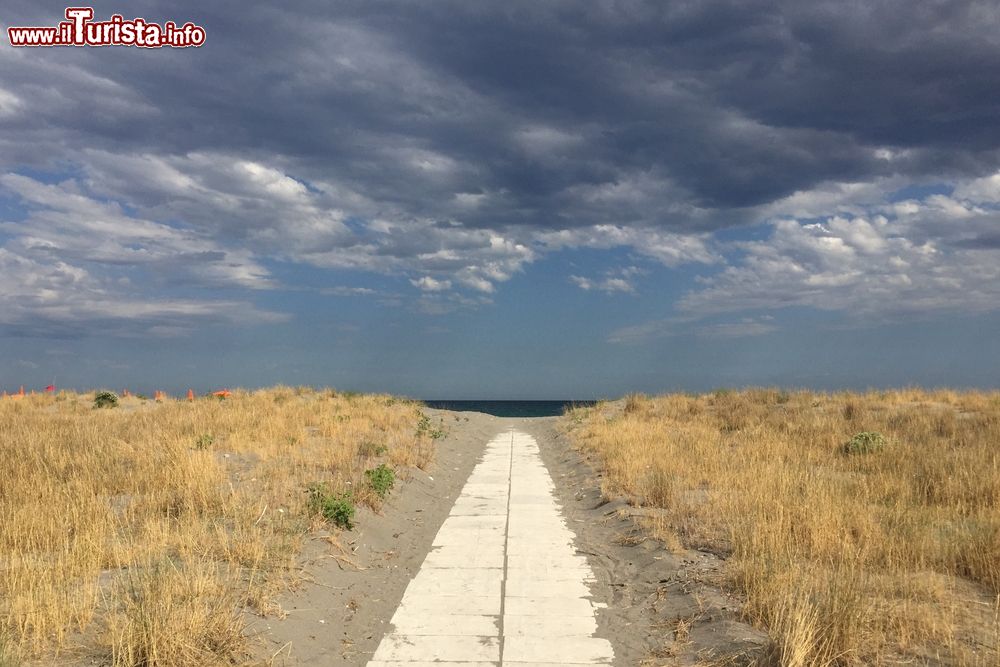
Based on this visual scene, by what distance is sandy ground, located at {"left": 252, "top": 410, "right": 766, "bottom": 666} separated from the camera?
588 centimetres

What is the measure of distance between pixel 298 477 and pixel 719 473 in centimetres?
767

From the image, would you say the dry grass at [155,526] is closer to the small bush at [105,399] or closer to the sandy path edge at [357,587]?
the sandy path edge at [357,587]

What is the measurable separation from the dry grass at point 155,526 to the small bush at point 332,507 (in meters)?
0.22

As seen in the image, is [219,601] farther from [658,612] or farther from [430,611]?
[658,612]

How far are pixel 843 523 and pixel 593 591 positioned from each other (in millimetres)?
3376

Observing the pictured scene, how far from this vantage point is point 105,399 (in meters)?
26.8

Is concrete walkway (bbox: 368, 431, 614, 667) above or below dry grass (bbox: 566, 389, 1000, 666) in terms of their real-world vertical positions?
below

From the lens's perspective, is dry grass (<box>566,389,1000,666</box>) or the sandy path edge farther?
the sandy path edge

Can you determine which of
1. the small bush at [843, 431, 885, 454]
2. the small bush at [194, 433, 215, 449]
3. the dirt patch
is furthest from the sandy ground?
the small bush at [843, 431, 885, 454]

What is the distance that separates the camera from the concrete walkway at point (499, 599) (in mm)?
5828

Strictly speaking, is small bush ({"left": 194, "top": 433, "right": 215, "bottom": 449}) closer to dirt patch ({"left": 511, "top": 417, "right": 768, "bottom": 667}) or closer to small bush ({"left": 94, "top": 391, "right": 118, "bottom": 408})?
dirt patch ({"left": 511, "top": 417, "right": 768, "bottom": 667})

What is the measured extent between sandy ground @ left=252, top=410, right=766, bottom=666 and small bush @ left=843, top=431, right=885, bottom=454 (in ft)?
21.8

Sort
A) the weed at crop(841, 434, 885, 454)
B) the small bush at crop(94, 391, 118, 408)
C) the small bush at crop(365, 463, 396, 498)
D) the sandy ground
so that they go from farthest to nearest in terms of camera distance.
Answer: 1. the small bush at crop(94, 391, 118, 408)
2. the weed at crop(841, 434, 885, 454)
3. the small bush at crop(365, 463, 396, 498)
4. the sandy ground

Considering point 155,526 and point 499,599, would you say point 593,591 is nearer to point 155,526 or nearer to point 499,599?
point 499,599
